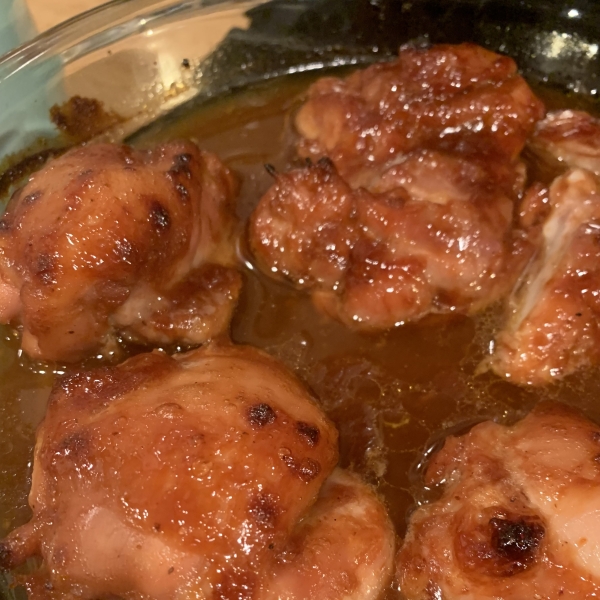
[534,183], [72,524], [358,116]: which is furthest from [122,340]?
[534,183]

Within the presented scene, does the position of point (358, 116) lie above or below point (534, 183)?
above

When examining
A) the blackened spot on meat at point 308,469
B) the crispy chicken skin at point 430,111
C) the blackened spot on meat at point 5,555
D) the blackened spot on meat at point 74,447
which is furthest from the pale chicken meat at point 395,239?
the blackened spot on meat at point 5,555

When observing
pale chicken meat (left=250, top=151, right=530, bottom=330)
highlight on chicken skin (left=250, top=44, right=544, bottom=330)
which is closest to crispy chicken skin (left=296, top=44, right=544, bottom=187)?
highlight on chicken skin (left=250, top=44, right=544, bottom=330)

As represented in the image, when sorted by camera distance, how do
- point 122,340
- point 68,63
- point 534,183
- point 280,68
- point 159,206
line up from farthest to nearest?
point 280,68 → point 68,63 → point 534,183 → point 122,340 → point 159,206

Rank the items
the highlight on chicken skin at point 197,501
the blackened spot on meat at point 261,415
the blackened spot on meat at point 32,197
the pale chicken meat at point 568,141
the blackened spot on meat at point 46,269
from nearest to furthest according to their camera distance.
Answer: the highlight on chicken skin at point 197,501
the blackened spot on meat at point 261,415
the blackened spot on meat at point 46,269
the blackened spot on meat at point 32,197
the pale chicken meat at point 568,141

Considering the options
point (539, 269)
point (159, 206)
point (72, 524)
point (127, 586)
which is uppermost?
point (159, 206)

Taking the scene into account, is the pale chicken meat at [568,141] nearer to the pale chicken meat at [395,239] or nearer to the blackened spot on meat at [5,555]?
the pale chicken meat at [395,239]

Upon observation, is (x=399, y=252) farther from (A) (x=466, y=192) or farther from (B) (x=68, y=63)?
(B) (x=68, y=63)

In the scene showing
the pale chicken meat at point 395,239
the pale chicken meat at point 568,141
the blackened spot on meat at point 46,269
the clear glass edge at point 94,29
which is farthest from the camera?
the clear glass edge at point 94,29
